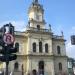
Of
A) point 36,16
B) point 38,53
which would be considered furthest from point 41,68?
point 36,16

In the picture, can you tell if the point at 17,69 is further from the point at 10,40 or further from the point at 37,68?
the point at 10,40

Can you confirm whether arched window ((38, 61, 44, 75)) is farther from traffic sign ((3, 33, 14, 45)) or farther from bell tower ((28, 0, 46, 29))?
traffic sign ((3, 33, 14, 45))

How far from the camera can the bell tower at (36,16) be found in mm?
57469

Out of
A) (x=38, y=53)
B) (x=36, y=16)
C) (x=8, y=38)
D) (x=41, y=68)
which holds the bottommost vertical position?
(x=41, y=68)

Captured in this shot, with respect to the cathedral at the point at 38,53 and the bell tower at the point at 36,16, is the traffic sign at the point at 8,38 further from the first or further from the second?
the bell tower at the point at 36,16

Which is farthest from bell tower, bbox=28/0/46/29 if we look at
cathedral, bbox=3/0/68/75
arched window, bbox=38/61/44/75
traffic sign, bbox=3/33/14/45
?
traffic sign, bbox=3/33/14/45

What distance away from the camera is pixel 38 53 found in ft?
175

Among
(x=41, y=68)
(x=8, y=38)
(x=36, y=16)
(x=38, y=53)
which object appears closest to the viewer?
(x=8, y=38)

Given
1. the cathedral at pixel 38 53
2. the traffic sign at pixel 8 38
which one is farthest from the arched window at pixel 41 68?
the traffic sign at pixel 8 38

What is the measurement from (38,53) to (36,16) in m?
9.56

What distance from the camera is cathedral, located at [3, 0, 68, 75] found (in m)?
52.3

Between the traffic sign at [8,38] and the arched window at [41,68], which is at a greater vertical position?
the traffic sign at [8,38]

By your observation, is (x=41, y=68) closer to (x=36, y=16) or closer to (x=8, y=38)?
(x=36, y=16)

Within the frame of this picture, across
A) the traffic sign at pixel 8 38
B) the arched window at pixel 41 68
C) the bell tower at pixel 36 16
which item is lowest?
the arched window at pixel 41 68
